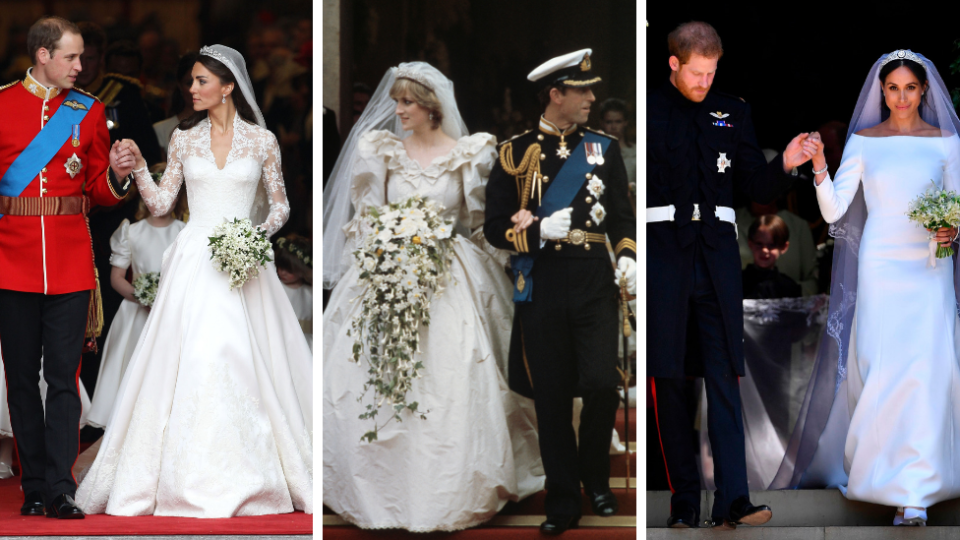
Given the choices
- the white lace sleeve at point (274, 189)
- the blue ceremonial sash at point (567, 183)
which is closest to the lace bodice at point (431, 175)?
the blue ceremonial sash at point (567, 183)

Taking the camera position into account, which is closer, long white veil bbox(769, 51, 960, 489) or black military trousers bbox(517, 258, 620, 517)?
black military trousers bbox(517, 258, 620, 517)

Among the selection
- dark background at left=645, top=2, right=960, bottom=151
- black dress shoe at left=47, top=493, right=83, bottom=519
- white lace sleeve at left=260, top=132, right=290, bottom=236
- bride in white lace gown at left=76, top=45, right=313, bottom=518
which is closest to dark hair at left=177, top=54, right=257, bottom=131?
bride in white lace gown at left=76, top=45, right=313, bottom=518

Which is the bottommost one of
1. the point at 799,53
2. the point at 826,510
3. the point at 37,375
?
the point at 826,510

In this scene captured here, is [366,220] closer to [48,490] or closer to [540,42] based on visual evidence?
[540,42]

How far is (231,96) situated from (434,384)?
188 cm

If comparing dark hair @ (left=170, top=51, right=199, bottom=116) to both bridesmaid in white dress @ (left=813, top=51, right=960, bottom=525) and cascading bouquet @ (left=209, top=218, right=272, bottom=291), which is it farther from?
bridesmaid in white dress @ (left=813, top=51, right=960, bottom=525)

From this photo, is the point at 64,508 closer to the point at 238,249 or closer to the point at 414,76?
the point at 238,249

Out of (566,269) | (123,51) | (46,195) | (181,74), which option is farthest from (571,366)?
(123,51)

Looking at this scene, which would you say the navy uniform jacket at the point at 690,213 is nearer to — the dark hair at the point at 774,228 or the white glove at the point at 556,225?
the white glove at the point at 556,225

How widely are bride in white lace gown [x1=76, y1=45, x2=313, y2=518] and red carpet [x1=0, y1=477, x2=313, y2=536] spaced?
0.08 meters

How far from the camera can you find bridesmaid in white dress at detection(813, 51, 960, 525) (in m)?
5.23

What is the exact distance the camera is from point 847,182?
5469 millimetres

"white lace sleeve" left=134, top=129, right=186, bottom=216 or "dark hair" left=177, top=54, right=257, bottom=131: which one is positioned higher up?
"dark hair" left=177, top=54, right=257, bottom=131

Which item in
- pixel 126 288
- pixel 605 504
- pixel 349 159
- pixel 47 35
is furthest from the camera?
pixel 126 288
